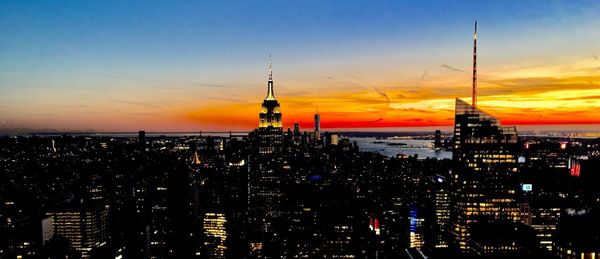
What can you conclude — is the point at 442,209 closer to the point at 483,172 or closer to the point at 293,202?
the point at 483,172

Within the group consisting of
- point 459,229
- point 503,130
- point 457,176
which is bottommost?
point 459,229

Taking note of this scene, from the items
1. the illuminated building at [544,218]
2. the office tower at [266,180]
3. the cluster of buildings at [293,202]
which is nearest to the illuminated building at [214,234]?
the cluster of buildings at [293,202]

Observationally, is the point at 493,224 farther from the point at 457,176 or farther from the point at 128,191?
the point at 128,191

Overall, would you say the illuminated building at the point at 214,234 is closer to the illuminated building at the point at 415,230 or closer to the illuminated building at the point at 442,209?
the illuminated building at the point at 415,230

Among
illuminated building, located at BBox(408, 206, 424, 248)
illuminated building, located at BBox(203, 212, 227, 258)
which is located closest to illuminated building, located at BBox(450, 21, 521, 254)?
illuminated building, located at BBox(408, 206, 424, 248)

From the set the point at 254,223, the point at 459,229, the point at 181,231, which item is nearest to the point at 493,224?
Result: the point at 459,229

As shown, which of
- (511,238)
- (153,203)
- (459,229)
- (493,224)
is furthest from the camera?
(153,203)

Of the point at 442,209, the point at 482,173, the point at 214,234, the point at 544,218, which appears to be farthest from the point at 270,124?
the point at 544,218
